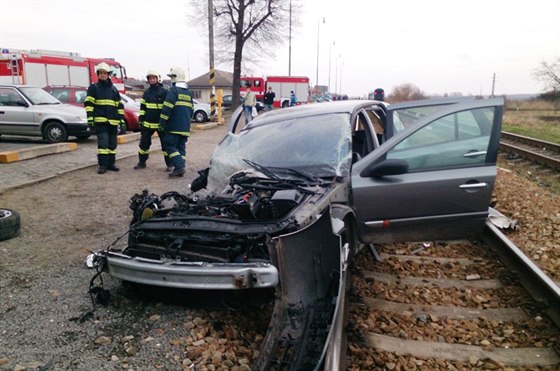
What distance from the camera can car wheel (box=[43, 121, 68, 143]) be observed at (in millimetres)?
11508

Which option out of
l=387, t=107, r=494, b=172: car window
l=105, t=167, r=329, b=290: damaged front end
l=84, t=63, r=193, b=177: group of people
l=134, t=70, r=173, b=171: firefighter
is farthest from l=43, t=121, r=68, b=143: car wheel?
l=387, t=107, r=494, b=172: car window

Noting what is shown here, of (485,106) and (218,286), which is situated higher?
(485,106)

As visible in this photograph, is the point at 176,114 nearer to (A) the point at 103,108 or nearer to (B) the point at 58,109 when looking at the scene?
(A) the point at 103,108

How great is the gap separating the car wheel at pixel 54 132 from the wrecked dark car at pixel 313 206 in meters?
8.47

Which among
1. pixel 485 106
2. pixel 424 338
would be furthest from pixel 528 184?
pixel 424 338

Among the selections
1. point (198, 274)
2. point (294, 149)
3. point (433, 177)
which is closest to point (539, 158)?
point (433, 177)

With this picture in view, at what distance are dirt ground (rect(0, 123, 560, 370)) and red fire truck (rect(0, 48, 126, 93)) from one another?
1224cm

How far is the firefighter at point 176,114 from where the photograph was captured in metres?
7.40

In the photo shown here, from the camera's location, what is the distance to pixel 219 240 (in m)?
2.88

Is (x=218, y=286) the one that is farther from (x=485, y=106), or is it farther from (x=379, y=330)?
(x=485, y=106)

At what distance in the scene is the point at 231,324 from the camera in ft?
10.4

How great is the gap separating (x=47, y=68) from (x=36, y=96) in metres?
8.73

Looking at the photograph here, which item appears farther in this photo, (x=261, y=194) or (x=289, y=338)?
(x=261, y=194)

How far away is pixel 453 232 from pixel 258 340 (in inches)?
79.5
